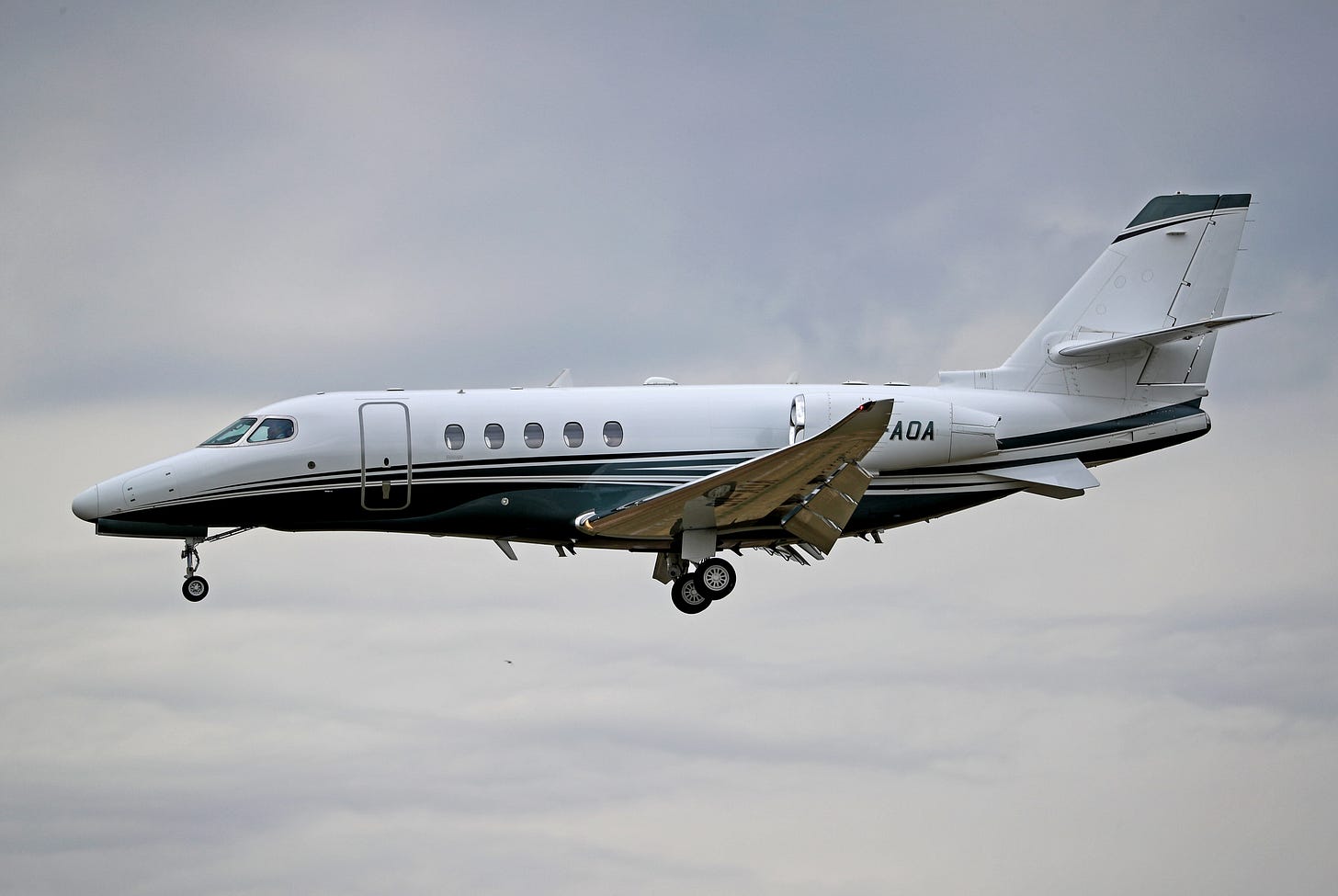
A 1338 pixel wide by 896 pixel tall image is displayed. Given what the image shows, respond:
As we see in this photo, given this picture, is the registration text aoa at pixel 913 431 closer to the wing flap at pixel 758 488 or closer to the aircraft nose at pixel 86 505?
the wing flap at pixel 758 488

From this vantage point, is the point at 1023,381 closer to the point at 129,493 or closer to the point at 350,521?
the point at 350,521

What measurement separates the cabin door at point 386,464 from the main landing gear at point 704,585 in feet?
16.3

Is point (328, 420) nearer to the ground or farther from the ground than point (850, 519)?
farther from the ground

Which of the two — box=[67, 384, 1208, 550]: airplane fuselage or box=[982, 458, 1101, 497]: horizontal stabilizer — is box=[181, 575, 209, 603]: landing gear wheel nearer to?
box=[67, 384, 1208, 550]: airplane fuselage

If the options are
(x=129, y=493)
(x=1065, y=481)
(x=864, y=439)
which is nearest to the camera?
(x=864, y=439)

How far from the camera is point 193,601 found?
2700 cm

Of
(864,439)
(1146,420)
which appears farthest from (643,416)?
(1146,420)

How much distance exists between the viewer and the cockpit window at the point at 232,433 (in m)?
26.9

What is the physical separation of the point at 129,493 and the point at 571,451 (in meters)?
7.31

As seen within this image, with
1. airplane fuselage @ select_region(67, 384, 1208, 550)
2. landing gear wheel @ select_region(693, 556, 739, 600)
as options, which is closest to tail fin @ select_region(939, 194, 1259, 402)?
airplane fuselage @ select_region(67, 384, 1208, 550)

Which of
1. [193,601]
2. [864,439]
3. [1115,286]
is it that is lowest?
[193,601]

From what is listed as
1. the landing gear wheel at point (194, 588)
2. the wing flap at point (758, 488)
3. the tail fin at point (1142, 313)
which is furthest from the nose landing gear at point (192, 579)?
the tail fin at point (1142, 313)

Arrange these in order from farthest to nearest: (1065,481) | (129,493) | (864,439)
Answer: (1065,481), (129,493), (864,439)

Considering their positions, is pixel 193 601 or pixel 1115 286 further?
pixel 1115 286
